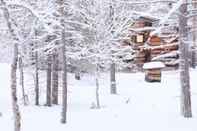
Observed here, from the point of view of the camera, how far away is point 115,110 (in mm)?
22422

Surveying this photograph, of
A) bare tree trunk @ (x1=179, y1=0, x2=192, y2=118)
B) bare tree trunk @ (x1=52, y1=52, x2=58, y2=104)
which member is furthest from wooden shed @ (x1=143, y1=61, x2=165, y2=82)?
bare tree trunk @ (x1=179, y1=0, x2=192, y2=118)

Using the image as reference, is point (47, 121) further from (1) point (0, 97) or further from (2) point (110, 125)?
(1) point (0, 97)

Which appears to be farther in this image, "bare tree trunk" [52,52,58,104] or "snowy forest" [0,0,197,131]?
"bare tree trunk" [52,52,58,104]

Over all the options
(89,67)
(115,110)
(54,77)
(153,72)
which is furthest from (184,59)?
(153,72)

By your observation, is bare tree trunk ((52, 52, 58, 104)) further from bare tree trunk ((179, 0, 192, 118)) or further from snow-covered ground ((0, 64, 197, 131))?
bare tree trunk ((179, 0, 192, 118))

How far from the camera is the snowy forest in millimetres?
18078

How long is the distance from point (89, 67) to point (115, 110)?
5081mm

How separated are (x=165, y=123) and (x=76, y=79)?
16.2 metres

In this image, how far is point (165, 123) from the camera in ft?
61.0

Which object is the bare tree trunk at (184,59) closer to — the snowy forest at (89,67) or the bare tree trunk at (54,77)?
the snowy forest at (89,67)

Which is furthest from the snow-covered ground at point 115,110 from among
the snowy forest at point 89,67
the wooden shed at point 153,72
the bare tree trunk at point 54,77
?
the bare tree trunk at point 54,77

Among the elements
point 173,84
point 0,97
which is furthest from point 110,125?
point 173,84

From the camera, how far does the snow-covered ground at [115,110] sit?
60.2 feet

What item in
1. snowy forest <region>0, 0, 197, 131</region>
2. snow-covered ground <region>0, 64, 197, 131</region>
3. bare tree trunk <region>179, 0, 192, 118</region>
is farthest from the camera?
bare tree trunk <region>179, 0, 192, 118</region>
